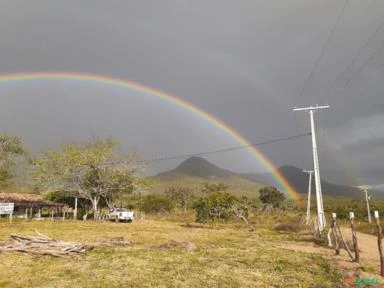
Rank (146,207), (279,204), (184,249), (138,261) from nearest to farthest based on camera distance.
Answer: (138,261)
(184,249)
(146,207)
(279,204)

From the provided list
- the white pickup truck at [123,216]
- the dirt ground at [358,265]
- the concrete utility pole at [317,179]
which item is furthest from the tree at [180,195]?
the dirt ground at [358,265]

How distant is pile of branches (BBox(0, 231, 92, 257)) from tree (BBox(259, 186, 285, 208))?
9883cm

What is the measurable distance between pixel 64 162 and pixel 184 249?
4339cm

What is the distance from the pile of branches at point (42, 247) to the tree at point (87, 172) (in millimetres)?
39607

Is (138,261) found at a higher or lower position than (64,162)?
lower

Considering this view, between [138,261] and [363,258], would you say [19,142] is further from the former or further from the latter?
[363,258]

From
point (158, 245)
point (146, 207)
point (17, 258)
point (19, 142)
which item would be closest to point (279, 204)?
point (146, 207)

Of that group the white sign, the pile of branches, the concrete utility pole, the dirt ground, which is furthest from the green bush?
the pile of branches

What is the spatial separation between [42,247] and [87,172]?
4200 cm

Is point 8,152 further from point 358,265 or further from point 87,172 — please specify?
point 358,265

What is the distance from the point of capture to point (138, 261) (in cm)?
1839

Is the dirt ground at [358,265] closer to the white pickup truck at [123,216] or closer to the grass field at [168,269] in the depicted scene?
the grass field at [168,269]

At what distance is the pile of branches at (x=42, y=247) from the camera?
791 inches

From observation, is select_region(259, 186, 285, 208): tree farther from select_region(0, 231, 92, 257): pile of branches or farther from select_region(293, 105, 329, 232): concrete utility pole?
select_region(0, 231, 92, 257): pile of branches
